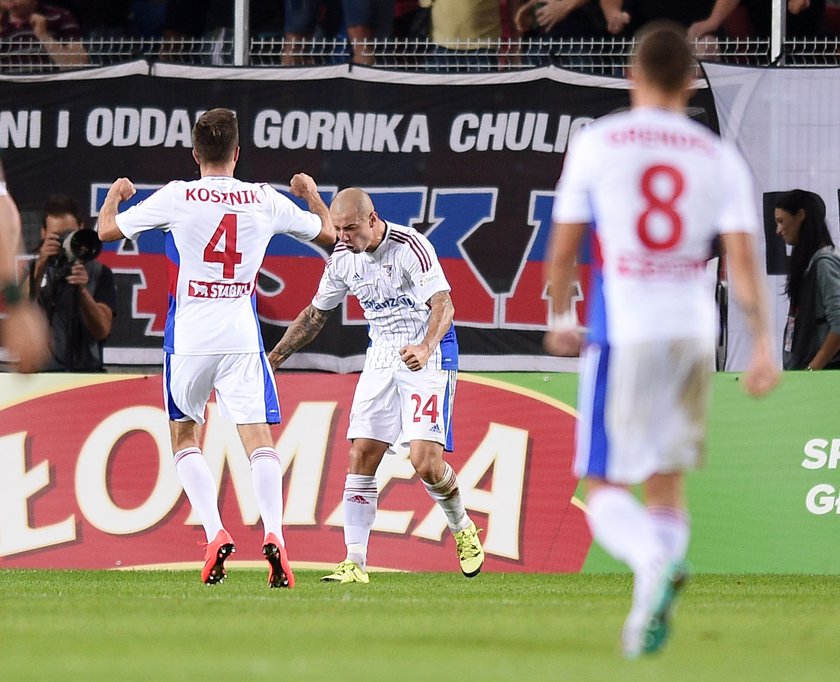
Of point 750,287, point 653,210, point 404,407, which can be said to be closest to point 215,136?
point 404,407

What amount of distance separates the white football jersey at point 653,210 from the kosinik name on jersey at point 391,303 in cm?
478

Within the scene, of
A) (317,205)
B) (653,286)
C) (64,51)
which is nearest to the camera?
(653,286)

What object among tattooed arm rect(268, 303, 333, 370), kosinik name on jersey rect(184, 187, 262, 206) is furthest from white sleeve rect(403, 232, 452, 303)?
kosinik name on jersey rect(184, 187, 262, 206)

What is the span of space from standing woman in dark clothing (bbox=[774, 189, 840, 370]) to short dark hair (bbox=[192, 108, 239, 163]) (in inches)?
150

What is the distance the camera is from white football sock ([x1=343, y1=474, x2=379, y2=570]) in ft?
33.4

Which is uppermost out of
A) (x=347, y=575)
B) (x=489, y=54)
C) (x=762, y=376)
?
(x=489, y=54)

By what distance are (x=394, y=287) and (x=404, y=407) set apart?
2.34 ft

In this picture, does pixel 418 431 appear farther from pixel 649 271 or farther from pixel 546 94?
pixel 649 271

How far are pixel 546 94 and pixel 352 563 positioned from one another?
11.4ft

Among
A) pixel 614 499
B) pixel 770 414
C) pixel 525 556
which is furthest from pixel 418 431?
pixel 614 499

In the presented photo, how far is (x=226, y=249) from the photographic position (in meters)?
9.28

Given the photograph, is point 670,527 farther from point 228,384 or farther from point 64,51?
point 64,51

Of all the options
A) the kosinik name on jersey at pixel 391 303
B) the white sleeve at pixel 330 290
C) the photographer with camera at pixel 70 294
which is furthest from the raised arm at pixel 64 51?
the kosinik name on jersey at pixel 391 303

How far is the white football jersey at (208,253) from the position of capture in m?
9.25
